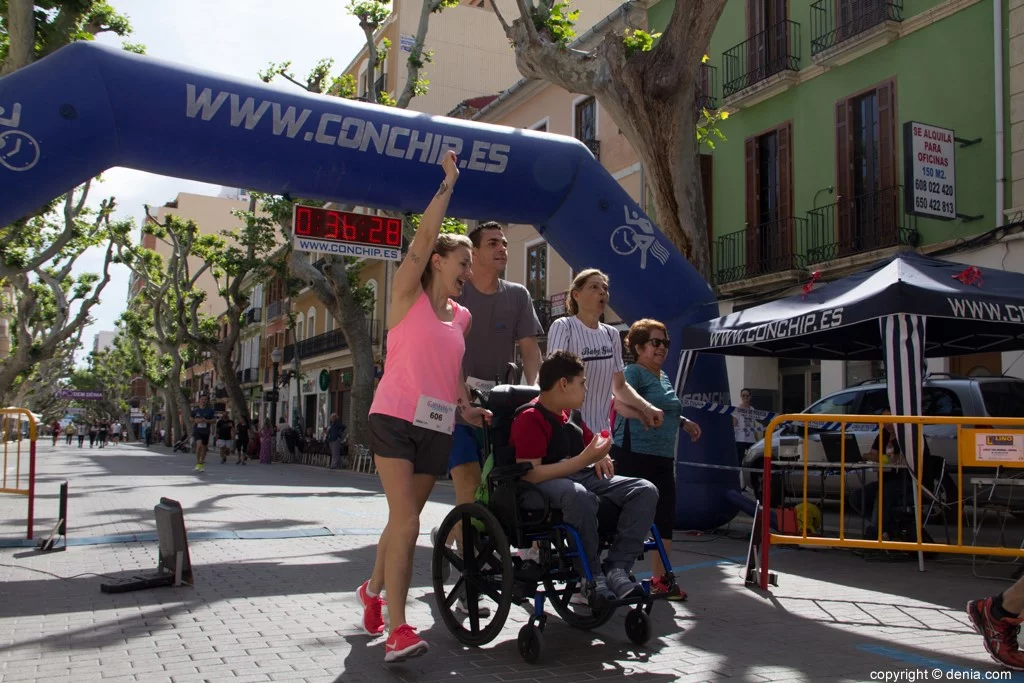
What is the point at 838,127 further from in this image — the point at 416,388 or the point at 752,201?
the point at 416,388

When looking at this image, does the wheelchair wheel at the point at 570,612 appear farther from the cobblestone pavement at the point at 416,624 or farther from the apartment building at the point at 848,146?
the apartment building at the point at 848,146

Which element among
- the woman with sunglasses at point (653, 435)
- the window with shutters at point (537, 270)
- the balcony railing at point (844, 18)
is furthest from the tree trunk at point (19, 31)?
the window with shutters at point (537, 270)

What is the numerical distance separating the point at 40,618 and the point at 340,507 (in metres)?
6.94

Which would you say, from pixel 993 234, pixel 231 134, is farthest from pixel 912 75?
pixel 231 134

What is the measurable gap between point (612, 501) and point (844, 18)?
16.1 metres

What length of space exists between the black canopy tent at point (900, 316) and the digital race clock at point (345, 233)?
5423 mm

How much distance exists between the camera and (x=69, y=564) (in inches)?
270

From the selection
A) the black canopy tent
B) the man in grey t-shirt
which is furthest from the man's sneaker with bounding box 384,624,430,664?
the black canopy tent

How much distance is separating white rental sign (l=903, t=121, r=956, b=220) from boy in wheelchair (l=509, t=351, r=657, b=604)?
11.3m

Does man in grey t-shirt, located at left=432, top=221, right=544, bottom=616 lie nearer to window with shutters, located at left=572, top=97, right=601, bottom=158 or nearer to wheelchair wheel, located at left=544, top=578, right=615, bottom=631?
wheelchair wheel, located at left=544, top=578, right=615, bottom=631

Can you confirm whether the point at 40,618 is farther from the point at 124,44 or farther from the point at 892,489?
the point at 124,44

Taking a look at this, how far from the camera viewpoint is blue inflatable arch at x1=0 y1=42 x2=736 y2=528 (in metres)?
6.25

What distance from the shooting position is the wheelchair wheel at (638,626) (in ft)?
14.4

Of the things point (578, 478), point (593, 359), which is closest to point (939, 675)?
point (578, 478)
